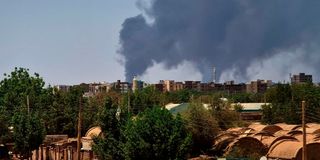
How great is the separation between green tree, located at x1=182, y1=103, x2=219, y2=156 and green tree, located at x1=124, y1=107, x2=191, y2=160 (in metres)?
14.4

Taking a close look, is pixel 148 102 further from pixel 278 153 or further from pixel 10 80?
pixel 278 153

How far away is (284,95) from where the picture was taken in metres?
86.5

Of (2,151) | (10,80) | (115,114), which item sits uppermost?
(10,80)

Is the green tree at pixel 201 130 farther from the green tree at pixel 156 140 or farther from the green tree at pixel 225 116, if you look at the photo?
the green tree at pixel 156 140

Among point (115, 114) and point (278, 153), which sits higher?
point (115, 114)

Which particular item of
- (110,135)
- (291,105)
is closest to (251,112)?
(291,105)

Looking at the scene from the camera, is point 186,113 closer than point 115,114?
No

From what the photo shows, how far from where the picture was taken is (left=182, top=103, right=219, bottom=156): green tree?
4681 cm

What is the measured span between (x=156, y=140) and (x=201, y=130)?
1575cm

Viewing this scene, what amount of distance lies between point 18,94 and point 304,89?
43981mm

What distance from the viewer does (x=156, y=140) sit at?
31828 millimetres

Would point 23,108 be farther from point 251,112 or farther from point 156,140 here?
point 251,112

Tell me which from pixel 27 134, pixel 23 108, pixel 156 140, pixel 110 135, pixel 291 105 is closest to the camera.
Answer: pixel 156 140

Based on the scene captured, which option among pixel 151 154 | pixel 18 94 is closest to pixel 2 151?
pixel 151 154
